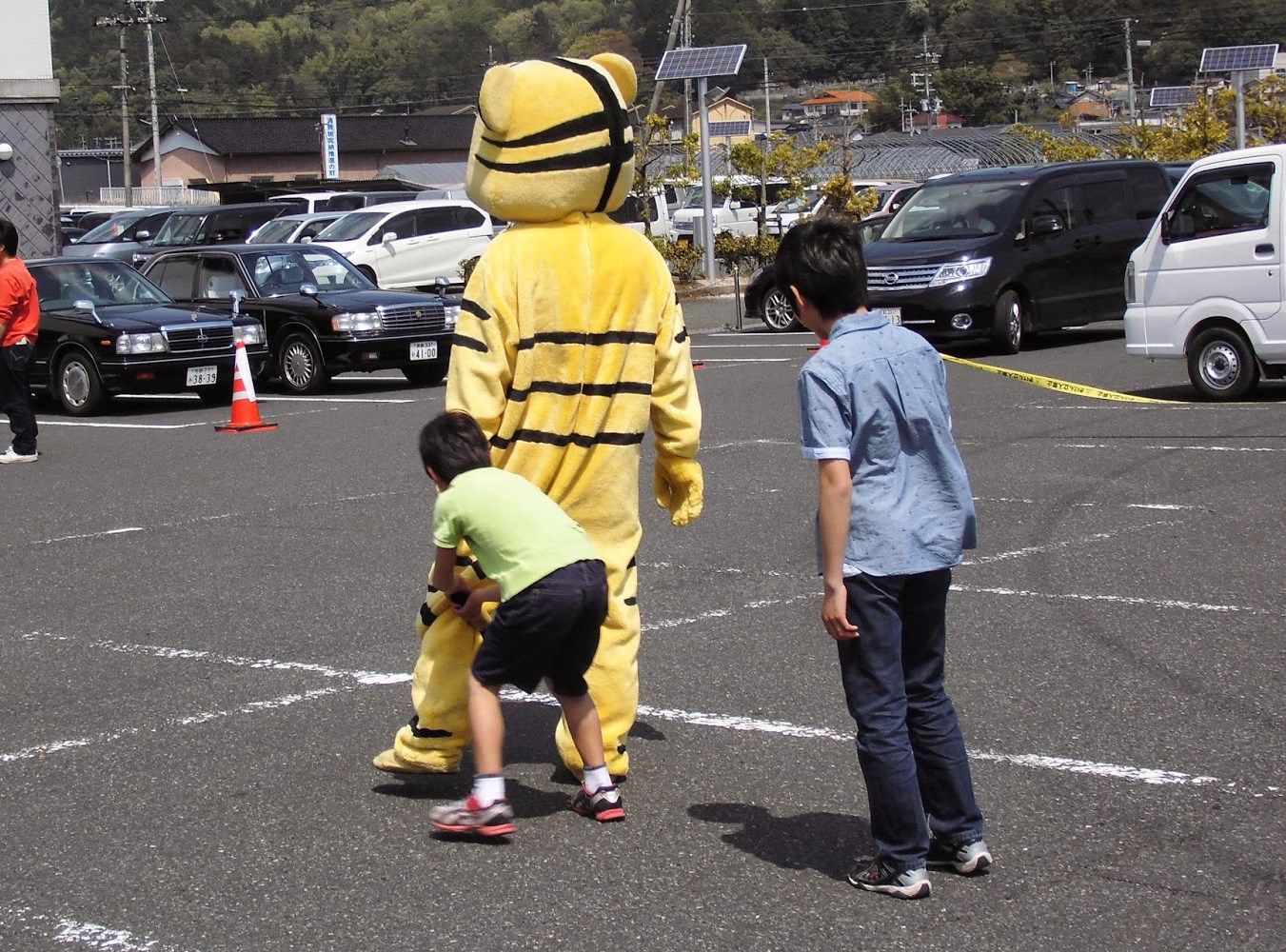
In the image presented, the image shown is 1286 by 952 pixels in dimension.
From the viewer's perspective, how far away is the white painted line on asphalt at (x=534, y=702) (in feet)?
16.3

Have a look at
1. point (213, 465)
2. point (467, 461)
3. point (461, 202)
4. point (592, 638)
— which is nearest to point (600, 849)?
point (592, 638)

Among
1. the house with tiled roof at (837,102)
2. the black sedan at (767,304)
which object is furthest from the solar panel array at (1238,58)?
the house with tiled roof at (837,102)

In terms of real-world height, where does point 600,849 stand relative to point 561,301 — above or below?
below

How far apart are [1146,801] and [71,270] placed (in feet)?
47.7

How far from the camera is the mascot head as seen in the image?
5.00 meters

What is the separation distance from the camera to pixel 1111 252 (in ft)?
63.1

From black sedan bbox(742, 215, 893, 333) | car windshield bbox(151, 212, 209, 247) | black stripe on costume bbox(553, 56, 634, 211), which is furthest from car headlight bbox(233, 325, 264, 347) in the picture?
car windshield bbox(151, 212, 209, 247)

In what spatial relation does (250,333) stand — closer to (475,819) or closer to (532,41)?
(475,819)

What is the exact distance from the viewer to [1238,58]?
102ft

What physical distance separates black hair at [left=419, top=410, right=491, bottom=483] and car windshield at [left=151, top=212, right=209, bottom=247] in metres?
26.5

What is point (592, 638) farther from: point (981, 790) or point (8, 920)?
point (8, 920)

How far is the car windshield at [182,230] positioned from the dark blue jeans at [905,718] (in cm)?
2747

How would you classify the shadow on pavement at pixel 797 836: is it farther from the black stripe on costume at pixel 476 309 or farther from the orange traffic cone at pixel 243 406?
the orange traffic cone at pixel 243 406

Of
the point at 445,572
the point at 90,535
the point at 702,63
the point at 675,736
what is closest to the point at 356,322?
the point at 90,535
